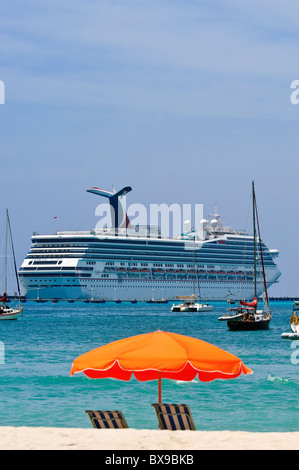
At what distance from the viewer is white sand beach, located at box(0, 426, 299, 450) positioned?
956 cm

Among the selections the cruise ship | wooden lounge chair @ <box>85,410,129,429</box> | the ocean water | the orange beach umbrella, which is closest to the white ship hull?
the cruise ship

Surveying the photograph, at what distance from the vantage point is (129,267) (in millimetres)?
121312

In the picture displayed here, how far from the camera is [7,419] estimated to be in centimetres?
1773

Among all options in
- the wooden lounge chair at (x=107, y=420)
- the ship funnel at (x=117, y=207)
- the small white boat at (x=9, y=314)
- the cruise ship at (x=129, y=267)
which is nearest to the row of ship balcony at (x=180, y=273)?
the cruise ship at (x=129, y=267)

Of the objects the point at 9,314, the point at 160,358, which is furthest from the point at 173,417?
the point at 9,314

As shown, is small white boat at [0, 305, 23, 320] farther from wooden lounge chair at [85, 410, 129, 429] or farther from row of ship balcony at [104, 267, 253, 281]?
wooden lounge chair at [85, 410, 129, 429]

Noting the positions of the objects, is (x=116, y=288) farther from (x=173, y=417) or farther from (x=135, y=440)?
(x=135, y=440)

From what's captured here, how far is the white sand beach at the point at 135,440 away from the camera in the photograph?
9.56 meters

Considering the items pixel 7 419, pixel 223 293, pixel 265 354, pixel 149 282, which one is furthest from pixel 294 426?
pixel 223 293

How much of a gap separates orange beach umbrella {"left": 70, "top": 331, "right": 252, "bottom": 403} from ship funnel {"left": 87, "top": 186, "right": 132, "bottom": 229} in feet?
413

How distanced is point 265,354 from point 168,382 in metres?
11.0

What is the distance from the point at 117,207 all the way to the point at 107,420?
422 feet

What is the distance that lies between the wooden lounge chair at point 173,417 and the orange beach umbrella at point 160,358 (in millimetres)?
675

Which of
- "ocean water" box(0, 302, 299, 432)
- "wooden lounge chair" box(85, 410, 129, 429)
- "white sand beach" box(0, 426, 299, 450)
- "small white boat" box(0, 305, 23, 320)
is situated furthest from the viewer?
"small white boat" box(0, 305, 23, 320)
